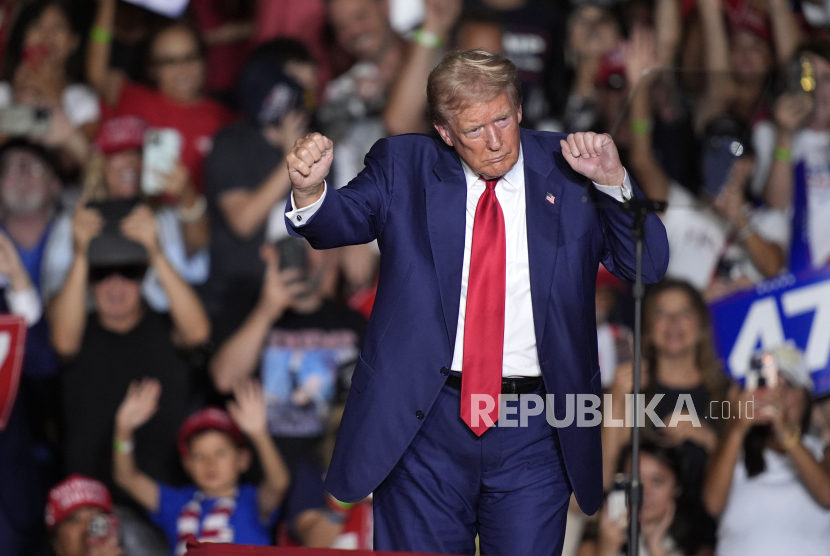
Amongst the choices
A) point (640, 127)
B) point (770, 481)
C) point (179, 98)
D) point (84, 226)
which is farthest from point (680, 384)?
point (179, 98)

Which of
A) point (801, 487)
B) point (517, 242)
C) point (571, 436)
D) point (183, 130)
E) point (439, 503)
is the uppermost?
point (183, 130)

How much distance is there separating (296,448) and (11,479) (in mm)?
1100

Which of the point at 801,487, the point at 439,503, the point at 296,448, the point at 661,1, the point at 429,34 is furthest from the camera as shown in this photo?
the point at 661,1

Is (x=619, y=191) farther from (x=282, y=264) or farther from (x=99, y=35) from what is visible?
(x=99, y=35)

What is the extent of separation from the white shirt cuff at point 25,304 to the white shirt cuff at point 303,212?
246 centimetres

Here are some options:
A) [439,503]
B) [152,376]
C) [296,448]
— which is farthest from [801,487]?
[152,376]

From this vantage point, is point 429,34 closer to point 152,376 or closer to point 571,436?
point 152,376

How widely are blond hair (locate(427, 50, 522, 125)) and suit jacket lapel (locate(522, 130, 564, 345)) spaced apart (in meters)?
0.16

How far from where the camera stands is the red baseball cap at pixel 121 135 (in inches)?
182

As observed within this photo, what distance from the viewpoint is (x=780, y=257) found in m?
4.38

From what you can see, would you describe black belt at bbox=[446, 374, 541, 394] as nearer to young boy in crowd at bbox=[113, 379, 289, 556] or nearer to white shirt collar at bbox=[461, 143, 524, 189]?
white shirt collar at bbox=[461, 143, 524, 189]

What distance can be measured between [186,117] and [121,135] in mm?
328

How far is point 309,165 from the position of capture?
210 centimetres

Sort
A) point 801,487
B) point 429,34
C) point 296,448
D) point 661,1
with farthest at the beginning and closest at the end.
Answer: point 661,1 → point 429,34 → point 296,448 → point 801,487
